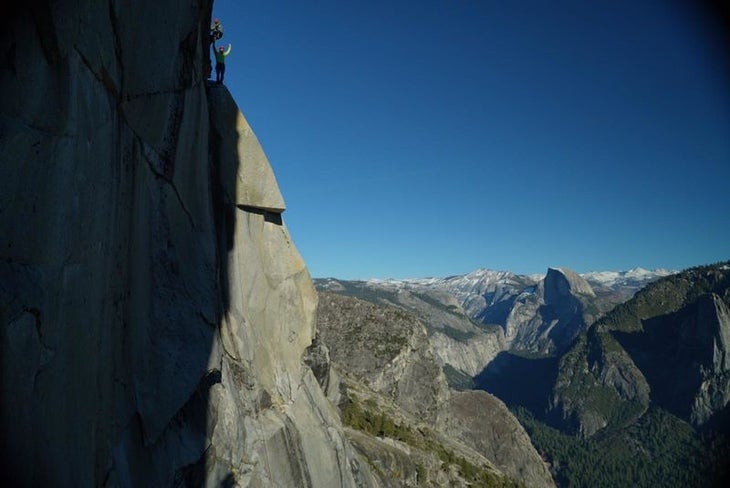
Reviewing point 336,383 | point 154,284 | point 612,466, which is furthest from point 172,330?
point 612,466

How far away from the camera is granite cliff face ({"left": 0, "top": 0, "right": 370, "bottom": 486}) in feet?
29.4

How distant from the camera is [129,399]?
12.9 m

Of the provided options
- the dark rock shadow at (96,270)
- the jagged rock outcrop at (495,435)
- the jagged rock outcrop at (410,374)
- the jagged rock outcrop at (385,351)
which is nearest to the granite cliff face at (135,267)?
the dark rock shadow at (96,270)

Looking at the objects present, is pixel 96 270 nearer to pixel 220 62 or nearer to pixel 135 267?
pixel 135 267

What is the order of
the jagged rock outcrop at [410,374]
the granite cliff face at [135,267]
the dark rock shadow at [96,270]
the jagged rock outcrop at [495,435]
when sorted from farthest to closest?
the jagged rock outcrop at [495,435] < the jagged rock outcrop at [410,374] < the granite cliff face at [135,267] < the dark rock shadow at [96,270]

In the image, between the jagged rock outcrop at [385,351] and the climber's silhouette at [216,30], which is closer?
the climber's silhouette at [216,30]

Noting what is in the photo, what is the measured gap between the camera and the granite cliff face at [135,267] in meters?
8.96

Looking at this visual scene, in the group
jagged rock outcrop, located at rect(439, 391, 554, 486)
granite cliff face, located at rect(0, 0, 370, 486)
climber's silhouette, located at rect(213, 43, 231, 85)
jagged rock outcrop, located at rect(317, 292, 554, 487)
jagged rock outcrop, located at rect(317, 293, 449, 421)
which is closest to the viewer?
granite cliff face, located at rect(0, 0, 370, 486)

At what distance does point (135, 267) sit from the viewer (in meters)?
13.5

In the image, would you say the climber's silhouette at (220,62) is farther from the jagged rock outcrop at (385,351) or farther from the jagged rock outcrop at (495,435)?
the jagged rock outcrop at (495,435)

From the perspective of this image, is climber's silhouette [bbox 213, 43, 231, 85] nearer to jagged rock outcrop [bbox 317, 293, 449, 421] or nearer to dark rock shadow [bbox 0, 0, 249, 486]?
dark rock shadow [bbox 0, 0, 249, 486]

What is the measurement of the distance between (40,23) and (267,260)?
15.4 metres

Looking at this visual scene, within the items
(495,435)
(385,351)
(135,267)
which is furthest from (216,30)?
(495,435)

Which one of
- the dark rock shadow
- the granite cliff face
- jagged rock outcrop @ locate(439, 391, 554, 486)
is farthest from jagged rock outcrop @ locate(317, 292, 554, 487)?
the dark rock shadow
